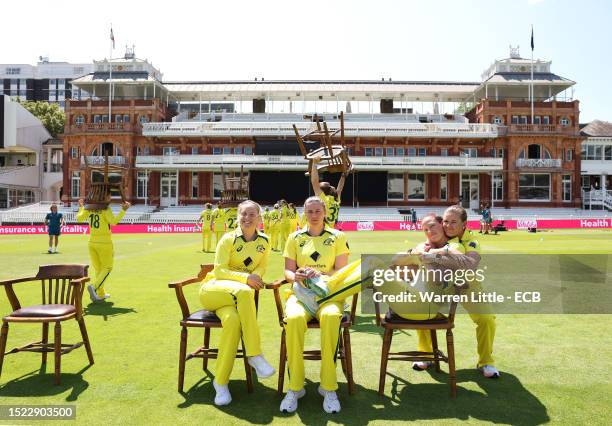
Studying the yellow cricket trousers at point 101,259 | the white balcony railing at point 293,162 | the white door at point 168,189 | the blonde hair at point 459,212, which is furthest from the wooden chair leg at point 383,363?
the white door at point 168,189

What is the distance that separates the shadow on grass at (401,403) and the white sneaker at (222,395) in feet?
0.17

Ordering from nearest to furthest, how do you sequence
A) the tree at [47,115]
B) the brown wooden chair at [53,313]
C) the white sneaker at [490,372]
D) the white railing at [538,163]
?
the brown wooden chair at [53,313]
the white sneaker at [490,372]
the white railing at [538,163]
the tree at [47,115]

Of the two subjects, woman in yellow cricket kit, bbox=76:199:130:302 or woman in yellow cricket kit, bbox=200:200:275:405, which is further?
woman in yellow cricket kit, bbox=76:199:130:302

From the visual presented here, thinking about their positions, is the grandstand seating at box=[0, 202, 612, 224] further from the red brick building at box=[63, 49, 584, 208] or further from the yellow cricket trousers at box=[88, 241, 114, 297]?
the yellow cricket trousers at box=[88, 241, 114, 297]

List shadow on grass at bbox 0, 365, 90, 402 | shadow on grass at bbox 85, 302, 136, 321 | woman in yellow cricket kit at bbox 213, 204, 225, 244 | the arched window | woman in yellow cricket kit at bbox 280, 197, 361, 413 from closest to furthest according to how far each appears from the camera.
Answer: woman in yellow cricket kit at bbox 280, 197, 361, 413
shadow on grass at bbox 0, 365, 90, 402
shadow on grass at bbox 85, 302, 136, 321
woman in yellow cricket kit at bbox 213, 204, 225, 244
the arched window

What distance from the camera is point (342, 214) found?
39594 mm

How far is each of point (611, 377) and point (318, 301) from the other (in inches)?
129

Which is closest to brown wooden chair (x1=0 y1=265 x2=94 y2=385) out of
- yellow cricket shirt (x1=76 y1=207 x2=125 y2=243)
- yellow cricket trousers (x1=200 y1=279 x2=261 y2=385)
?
yellow cricket trousers (x1=200 y1=279 x2=261 y2=385)

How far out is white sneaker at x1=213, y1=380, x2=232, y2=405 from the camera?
4250 millimetres

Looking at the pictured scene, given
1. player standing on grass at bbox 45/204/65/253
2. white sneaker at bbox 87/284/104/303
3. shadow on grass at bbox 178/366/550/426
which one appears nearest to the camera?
shadow on grass at bbox 178/366/550/426

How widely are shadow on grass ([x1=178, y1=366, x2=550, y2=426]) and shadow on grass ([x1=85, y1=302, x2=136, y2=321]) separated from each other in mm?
3554

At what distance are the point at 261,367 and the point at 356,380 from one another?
1.10 metres

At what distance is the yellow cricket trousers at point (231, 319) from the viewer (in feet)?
14.4

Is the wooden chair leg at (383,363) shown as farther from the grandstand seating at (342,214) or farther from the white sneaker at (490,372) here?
the grandstand seating at (342,214)
